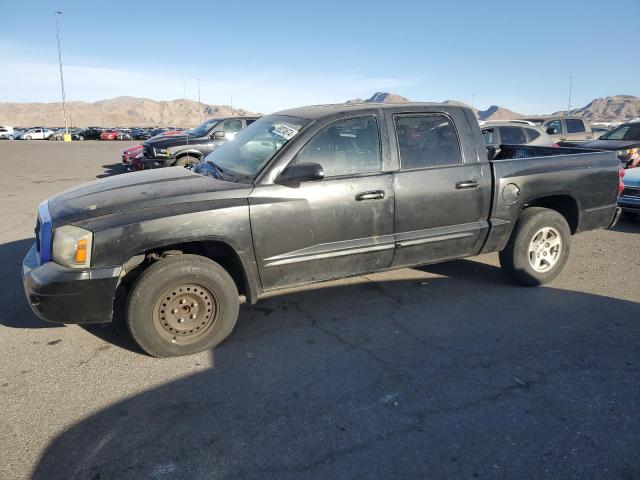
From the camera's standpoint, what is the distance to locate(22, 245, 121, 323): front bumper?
317 cm

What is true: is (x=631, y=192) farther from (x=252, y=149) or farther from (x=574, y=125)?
(x=574, y=125)

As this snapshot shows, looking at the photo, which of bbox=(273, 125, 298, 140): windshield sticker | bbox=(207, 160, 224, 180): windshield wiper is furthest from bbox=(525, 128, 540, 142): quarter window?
bbox=(207, 160, 224, 180): windshield wiper

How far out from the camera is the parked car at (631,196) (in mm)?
7555

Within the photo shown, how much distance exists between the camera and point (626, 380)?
10.4 ft

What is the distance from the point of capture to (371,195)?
392 cm

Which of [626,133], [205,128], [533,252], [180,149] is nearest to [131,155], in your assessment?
[205,128]

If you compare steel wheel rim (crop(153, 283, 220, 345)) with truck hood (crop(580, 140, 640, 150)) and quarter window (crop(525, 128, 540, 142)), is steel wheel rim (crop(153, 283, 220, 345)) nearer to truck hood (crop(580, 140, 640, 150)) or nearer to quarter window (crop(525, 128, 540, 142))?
quarter window (crop(525, 128, 540, 142))

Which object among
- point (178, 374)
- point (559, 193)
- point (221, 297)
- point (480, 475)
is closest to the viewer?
point (480, 475)

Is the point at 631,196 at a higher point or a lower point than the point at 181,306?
higher

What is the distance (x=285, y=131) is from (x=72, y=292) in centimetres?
206

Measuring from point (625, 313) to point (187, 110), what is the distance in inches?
7532

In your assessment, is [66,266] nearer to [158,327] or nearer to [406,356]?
[158,327]

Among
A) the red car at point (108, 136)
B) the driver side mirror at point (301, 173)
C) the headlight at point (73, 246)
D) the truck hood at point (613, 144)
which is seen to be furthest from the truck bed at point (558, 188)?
the red car at point (108, 136)

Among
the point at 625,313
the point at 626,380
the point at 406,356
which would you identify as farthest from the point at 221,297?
the point at 625,313
